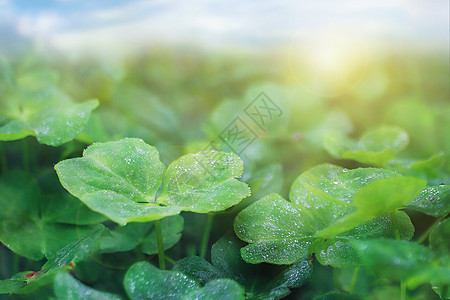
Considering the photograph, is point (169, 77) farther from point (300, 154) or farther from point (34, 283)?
point (34, 283)

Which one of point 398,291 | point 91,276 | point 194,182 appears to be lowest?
point 398,291

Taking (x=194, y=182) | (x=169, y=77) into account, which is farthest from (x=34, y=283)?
(x=169, y=77)

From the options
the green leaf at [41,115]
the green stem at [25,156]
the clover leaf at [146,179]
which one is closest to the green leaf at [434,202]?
the clover leaf at [146,179]

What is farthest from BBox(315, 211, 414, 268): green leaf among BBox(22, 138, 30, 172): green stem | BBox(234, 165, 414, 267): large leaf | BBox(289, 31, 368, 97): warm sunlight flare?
BBox(289, 31, 368, 97): warm sunlight flare

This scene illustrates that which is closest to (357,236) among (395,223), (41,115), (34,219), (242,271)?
(395,223)

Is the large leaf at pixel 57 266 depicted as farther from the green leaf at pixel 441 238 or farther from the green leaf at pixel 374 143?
the green leaf at pixel 374 143

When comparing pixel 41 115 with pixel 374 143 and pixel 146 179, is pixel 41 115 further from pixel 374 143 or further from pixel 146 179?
pixel 374 143

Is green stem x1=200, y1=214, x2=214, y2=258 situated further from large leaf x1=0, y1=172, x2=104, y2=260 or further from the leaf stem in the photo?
the leaf stem
